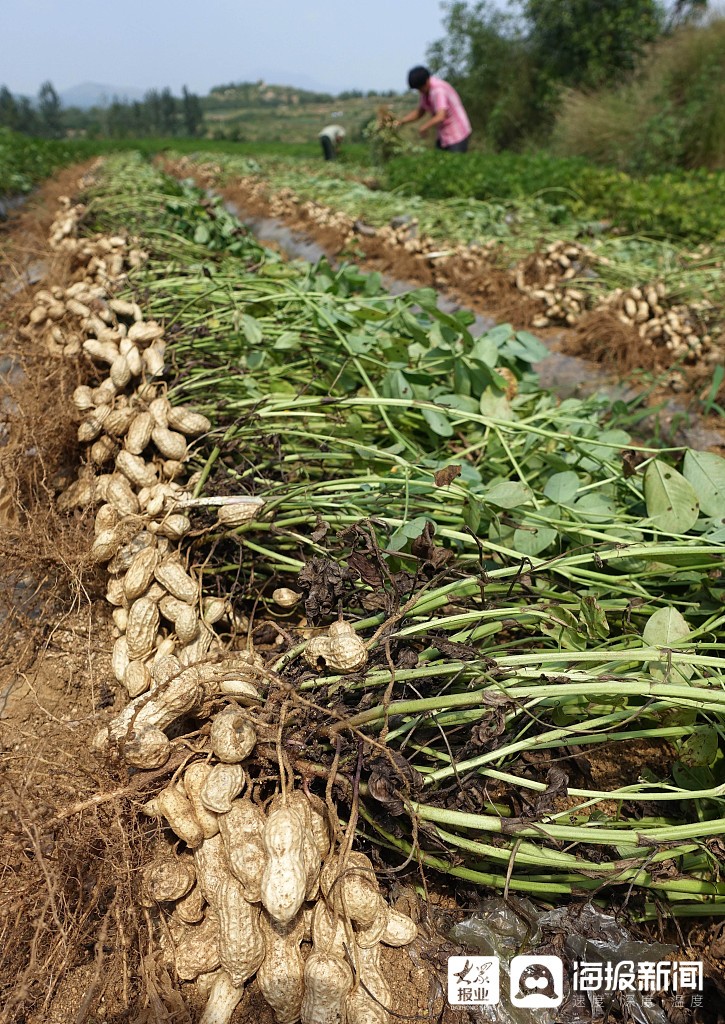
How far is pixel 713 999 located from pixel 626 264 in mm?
4158

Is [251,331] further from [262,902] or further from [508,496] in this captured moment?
[262,902]

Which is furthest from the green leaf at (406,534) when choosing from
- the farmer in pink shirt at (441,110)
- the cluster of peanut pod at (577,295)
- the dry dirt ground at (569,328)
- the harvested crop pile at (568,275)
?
the farmer in pink shirt at (441,110)

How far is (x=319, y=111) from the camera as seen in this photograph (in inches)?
3415

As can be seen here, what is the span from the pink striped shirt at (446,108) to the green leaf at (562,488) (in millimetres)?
9526

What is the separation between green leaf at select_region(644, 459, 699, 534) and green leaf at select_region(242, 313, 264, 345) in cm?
136

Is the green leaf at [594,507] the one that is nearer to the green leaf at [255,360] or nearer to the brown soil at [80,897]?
the brown soil at [80,897]

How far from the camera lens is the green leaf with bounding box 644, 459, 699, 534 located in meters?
1.63

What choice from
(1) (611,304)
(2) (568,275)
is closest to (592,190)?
(2) (568,275)

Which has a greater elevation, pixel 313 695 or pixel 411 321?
pixel 411 321

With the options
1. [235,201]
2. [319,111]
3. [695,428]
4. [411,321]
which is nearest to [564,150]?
[235,201]

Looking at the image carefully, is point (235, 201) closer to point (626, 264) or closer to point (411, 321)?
point (626, 264)

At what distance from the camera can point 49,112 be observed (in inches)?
1949

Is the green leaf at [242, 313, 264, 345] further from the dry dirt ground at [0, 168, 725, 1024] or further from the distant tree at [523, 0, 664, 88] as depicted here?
the distant tree at [523, 0, 664, 88]

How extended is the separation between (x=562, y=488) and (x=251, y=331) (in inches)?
48.1
